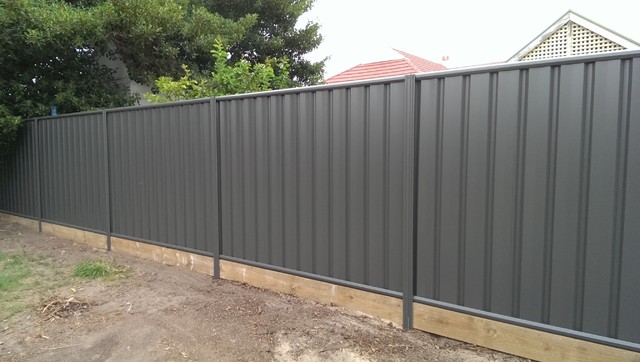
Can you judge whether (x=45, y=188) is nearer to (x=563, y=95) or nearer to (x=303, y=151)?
(x=303, y=151)

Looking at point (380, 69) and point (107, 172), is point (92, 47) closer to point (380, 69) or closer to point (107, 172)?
point (107, 172)

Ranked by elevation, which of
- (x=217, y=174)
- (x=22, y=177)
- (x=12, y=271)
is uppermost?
(x=217, y=174)

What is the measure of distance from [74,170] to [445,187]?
5799 mm

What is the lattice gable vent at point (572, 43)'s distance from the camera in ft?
25.5

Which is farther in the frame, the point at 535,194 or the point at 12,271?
the point at 12,271

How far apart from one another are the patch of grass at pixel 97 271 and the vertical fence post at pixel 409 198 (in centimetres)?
342

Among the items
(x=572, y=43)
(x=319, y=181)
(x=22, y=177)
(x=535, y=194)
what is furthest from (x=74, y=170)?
(x=572, y=43)

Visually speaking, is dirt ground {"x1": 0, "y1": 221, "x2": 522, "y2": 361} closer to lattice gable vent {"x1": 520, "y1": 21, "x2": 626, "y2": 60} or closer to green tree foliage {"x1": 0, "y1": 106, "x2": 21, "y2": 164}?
A: green tree foliage {"x1": 0, "y1": 106, "x2": 21, "y2": 164}

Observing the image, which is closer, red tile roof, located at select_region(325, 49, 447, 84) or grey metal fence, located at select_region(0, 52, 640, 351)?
grey metal fence, located at select_region(0, 52, 640, 351)

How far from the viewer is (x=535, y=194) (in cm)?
262

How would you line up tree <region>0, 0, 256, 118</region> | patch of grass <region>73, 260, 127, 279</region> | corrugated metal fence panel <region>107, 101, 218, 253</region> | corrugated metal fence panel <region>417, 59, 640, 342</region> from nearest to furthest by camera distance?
corrugated metal fence panel <region>417, 59, 640, 342</region> → corrugated metal fence panel <region>107, 101, 218, 253</region> → patch of grass <region>73, 260, 127, 279</region> → tree <region>0, 0, 256, 118</region>

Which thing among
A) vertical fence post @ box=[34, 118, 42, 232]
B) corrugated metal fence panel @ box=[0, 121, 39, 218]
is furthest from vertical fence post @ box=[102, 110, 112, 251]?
corrugated metal fence panel @ box=[0, 121, 39, 218]

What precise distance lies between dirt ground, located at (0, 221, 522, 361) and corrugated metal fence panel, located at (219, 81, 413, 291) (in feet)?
1.30

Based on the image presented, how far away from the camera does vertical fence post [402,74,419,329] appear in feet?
9.98
